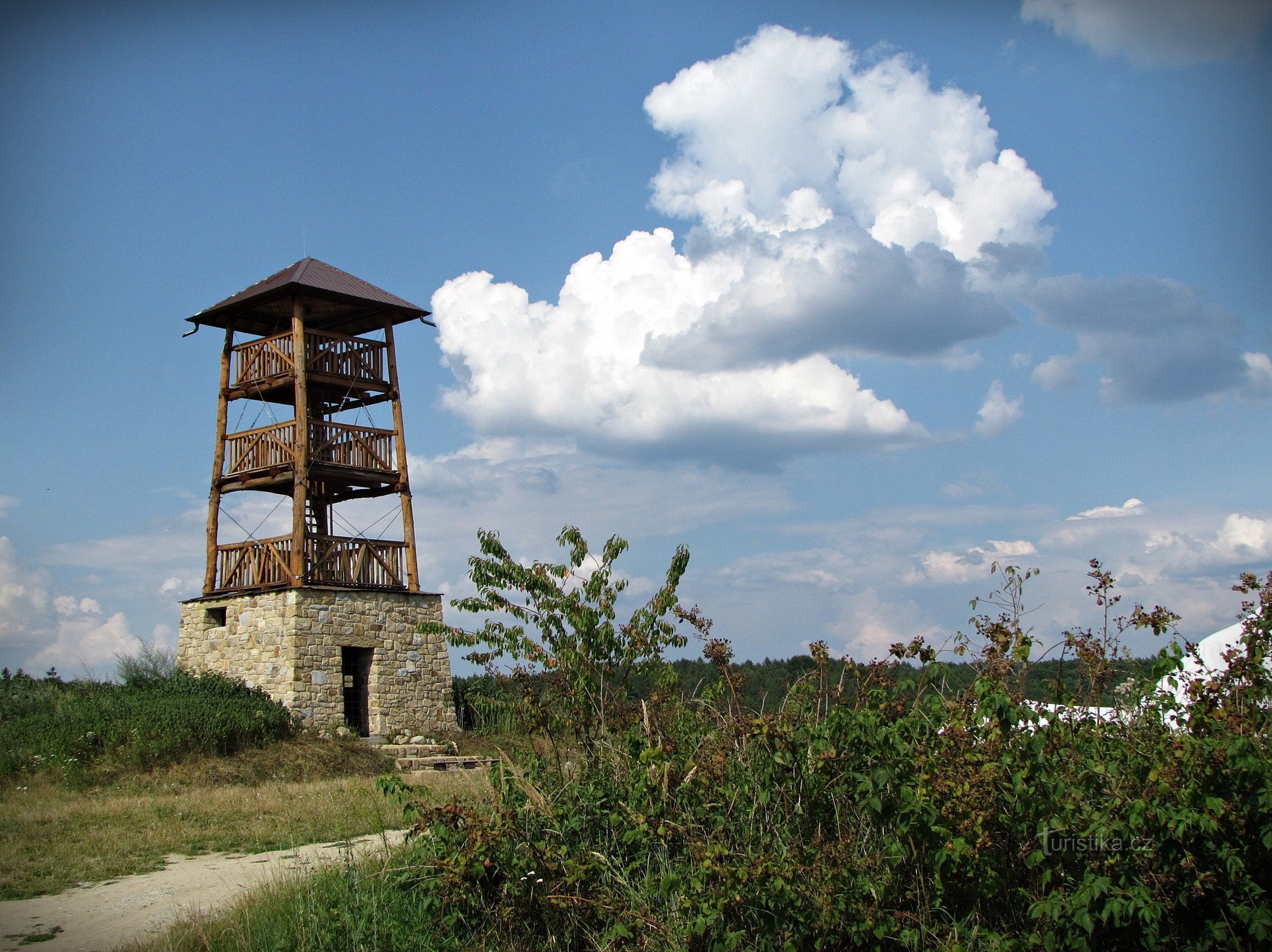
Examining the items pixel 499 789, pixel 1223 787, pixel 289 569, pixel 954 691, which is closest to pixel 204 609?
pixel 289 569

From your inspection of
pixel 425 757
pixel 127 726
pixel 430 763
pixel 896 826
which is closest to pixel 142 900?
pixel 896 826

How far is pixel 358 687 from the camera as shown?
20.8 metres

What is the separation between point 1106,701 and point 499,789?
161 inches

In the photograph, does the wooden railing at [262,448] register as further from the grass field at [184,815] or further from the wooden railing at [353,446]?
the grass field at [184,815]

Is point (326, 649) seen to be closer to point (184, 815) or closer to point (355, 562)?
point (355, 562)

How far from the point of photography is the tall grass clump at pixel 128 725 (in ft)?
50.9

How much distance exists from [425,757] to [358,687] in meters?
3.04

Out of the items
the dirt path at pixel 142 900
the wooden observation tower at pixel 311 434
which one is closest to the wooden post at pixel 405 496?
the wooden observation tower at pixel 311 434

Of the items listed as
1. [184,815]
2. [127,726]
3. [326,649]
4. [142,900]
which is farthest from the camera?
[326,649]

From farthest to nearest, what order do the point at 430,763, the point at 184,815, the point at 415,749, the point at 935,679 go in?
the point at 415,749 < the point at 430,763 < the point at 184,815 < the point at 935,679

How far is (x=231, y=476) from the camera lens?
834 inches

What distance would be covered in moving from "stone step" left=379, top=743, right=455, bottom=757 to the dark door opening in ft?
3.69

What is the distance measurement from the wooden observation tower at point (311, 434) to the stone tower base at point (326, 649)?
0.37 meters

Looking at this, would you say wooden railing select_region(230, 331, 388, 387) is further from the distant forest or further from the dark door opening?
the distant forest
